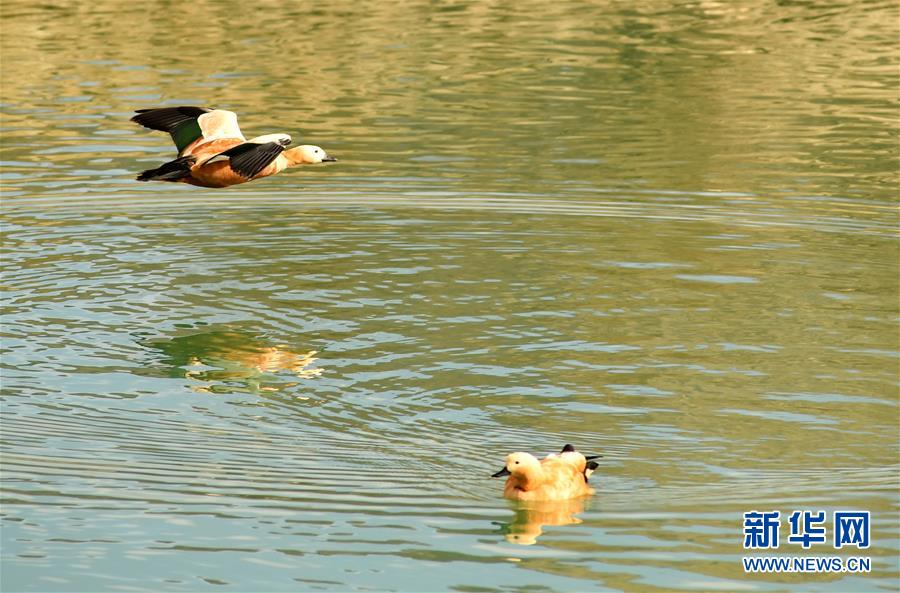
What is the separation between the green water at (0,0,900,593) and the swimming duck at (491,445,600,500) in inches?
6.5

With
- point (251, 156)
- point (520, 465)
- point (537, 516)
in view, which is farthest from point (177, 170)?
point (537, 516)

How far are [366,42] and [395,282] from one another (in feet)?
68.2

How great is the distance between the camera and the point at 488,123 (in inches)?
1241

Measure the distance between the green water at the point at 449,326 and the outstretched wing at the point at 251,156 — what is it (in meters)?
2.00

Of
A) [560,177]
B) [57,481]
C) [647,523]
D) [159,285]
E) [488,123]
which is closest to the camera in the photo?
[647,523]

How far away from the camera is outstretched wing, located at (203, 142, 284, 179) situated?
715 inches

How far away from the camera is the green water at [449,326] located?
42.4ft

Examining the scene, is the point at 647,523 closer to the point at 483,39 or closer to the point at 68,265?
the point at 68,265

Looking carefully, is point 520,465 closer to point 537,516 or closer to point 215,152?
point 537,516

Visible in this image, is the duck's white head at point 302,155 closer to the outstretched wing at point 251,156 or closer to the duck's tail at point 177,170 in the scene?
the outstretched wing at point 251,156

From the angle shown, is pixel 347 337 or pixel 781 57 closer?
pixel 347 337

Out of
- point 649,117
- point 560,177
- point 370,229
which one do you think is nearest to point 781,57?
point 649,117

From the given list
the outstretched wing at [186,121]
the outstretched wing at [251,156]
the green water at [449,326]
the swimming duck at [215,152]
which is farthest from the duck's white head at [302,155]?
the green water at [449,326]

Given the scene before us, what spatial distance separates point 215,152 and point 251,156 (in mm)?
882
